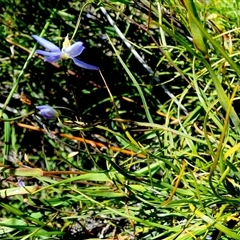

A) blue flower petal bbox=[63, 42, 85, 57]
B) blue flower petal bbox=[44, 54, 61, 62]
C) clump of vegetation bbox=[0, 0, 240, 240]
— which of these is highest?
blue flower petal bbox=[63, 42, 85, 57]

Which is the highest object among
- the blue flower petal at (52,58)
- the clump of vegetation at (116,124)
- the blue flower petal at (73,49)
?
the blue flower petal at (73,49)

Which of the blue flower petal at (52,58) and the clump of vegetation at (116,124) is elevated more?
the blue flower petal at (52,58)

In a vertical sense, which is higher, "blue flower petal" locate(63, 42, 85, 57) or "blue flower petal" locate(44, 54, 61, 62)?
"blue flower petal" locate(63, 42, 85, 57)

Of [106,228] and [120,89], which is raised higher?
[120,89]

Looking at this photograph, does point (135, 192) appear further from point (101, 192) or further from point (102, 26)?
point (102, 26)

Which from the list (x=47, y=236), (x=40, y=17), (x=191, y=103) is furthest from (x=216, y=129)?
(x=40, y=17)

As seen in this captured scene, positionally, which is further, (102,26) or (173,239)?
(102,26)

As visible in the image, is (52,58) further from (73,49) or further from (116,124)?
(116,124)

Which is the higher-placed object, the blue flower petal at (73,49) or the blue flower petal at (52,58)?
the blue flower petal at (73,49)
